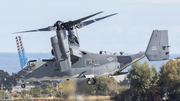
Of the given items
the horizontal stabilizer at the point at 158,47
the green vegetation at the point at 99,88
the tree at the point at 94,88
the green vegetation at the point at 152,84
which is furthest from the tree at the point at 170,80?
the horizontal stabilizer at the point at 158,47

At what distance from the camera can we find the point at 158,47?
42062 millimetres

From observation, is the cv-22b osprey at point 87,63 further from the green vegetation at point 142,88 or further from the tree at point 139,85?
the tree at point 139,85

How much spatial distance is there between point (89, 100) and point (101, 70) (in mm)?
15136

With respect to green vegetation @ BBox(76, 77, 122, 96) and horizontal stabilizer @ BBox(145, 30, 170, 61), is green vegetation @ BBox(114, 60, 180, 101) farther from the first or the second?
horizontal stabilizer @ BBox(145, 30, 170, 61)

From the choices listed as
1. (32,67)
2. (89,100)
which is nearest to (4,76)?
(89,100)

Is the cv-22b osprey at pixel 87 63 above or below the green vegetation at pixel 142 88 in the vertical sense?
above

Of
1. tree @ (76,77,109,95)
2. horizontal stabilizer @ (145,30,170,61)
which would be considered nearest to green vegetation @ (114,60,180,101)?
tree @ (76,77,109,95)

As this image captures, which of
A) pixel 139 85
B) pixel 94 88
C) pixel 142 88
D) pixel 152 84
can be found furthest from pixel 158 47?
pixel 152 84

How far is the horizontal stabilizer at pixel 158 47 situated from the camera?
41.8 metres

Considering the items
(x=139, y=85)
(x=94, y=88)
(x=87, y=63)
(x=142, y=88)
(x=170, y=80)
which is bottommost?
(x=142, y=88)

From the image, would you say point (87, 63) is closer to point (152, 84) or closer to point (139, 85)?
point (139, 85)

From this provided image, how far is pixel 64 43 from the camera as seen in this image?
3831 cm

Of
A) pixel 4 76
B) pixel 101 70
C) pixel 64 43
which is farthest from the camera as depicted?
pixel 4 76

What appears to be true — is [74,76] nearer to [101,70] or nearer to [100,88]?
[101,70]
